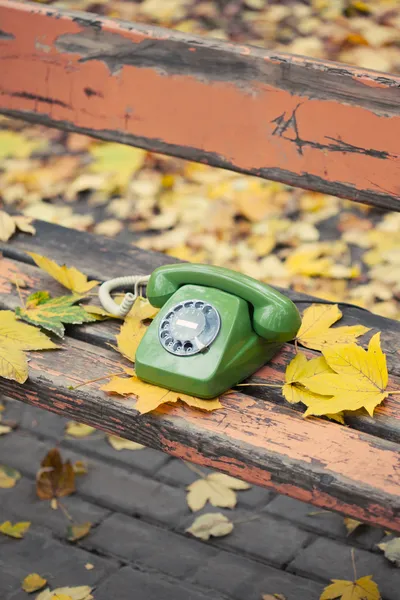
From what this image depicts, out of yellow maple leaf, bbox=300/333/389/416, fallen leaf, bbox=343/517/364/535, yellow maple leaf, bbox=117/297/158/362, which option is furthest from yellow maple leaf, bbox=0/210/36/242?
fallen leaf, bbox=343/517/364/535

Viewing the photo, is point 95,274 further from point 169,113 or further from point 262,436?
point 262,436

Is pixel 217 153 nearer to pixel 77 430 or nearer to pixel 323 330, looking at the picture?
pixel 323 330

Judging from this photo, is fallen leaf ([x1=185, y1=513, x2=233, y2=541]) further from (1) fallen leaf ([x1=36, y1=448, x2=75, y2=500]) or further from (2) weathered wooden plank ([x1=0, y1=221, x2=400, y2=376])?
(2) weathered wooden plank ([x1=0, y1=221, x2=400, y2=376])

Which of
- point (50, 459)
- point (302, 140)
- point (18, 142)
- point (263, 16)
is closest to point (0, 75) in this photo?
point (302, 140)

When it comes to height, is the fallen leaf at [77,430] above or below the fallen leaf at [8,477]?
above

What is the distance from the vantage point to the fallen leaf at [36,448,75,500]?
2543mm

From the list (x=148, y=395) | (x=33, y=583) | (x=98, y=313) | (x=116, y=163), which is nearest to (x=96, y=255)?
(x=98, y=313)

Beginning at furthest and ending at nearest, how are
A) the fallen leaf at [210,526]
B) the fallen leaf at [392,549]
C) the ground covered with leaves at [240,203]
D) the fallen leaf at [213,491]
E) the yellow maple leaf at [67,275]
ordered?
the ground covered with leaves at [240,203] → the fallen leaf at [213,491] → the fallen leaf at [210,526] → the fallen leaf at [392,549] → the yellow maple leaf at [67,275]

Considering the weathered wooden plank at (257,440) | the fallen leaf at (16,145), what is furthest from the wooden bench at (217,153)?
the fallen leaf at (16,145)

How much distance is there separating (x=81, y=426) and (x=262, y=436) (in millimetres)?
1271

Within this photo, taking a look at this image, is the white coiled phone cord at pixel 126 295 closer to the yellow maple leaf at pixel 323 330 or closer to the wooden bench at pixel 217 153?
the wooden bench at pixel 217 153

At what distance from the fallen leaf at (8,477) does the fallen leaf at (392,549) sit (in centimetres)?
107

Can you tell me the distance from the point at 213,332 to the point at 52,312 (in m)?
0.45

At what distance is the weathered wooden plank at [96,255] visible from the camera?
84.6 inches
